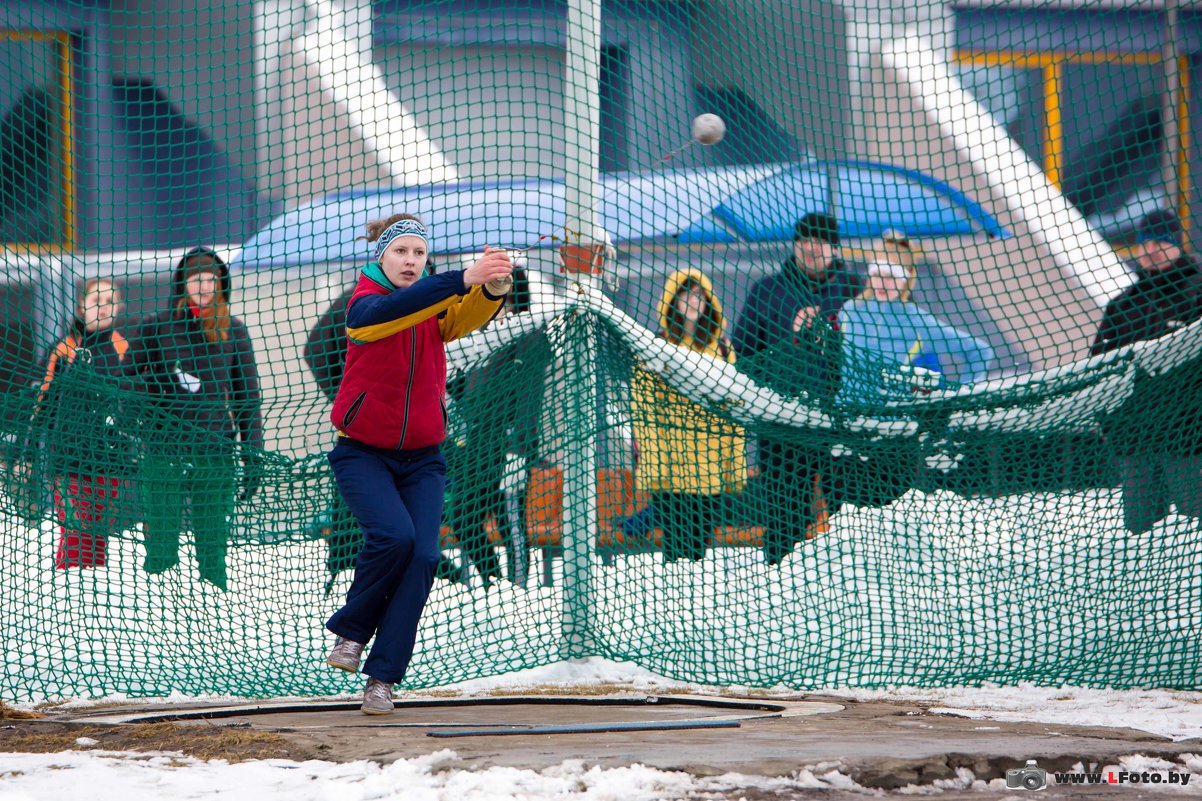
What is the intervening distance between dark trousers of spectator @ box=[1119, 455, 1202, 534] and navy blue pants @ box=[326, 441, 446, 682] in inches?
100

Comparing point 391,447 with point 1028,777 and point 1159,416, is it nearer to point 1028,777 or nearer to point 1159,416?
point 1028,777

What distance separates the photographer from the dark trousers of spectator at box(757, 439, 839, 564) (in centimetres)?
526

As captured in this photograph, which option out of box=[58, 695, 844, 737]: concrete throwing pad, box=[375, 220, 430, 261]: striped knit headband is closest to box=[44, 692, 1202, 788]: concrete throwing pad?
box=[58, 695, 844, 737]: concrete throwing pad

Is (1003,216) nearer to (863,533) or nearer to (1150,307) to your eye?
(1150,307)

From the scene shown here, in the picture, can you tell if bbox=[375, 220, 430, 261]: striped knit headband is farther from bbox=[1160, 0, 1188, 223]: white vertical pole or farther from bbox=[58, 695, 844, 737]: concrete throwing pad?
bbox=[1160, 0, 1188, 223]: white vertical pole

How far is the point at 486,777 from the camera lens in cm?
296

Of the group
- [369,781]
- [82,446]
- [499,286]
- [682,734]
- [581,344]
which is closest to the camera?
[369,781]

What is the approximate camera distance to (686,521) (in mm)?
5285

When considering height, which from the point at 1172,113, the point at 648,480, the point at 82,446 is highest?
the point at 1172,113

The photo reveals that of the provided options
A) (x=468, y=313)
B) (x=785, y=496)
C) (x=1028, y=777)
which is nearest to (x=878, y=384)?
(x=785, y=496)

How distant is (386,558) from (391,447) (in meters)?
0.35

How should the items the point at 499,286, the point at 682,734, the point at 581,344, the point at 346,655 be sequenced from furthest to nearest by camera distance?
the point at 581,344, the point at 346,655, the point at 499,286, the point at 682,734

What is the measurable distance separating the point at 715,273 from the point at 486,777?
428 centimetres

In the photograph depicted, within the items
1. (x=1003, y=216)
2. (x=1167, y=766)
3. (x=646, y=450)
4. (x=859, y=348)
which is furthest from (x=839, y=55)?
(x=1167, y=766)
